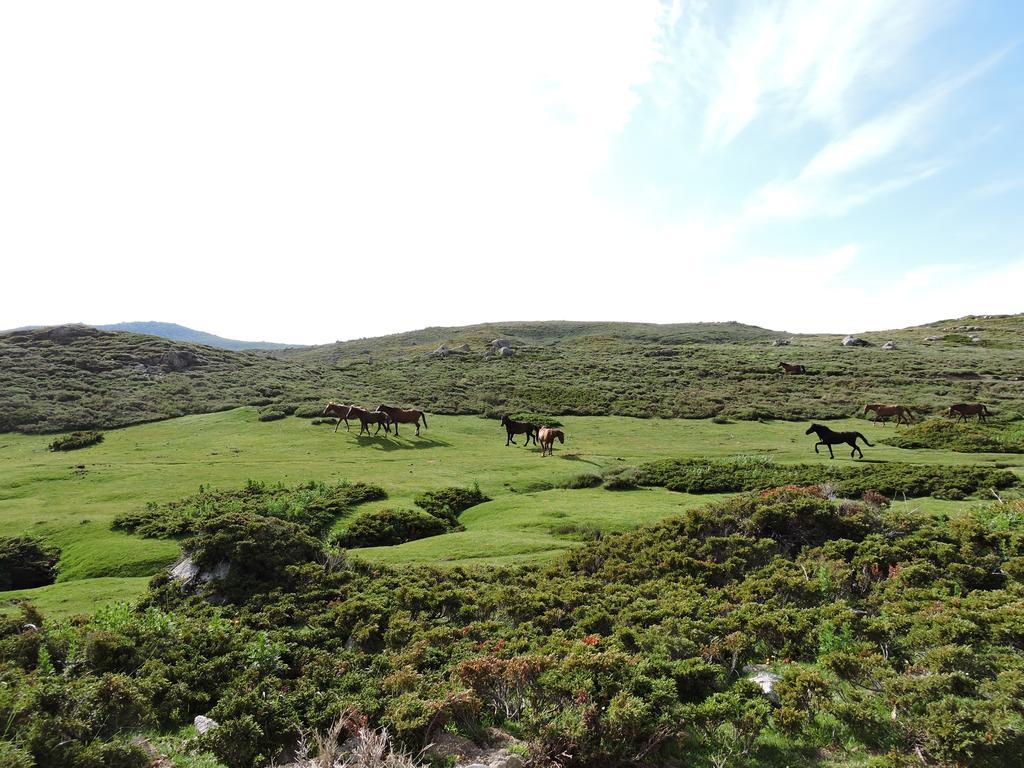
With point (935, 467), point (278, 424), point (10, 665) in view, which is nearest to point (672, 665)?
point (10, 665)

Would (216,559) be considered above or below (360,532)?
above

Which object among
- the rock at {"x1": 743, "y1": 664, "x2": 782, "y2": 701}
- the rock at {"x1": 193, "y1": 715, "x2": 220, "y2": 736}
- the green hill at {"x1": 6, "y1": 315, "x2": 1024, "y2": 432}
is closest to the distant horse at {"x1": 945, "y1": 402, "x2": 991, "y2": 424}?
→ the green hill at {"x1": 6, "y1": 315, "x2": 1024, "y2": 432}

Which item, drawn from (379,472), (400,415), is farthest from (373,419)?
(379,472)

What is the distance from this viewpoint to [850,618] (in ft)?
28.6

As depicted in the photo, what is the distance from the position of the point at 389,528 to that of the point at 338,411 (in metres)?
25.7

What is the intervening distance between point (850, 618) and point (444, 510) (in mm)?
14616

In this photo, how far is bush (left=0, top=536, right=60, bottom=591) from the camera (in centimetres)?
1519

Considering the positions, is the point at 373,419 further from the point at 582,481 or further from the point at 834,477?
the point at 834,477

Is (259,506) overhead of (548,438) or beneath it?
overhead

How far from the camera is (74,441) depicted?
35094 millimetres

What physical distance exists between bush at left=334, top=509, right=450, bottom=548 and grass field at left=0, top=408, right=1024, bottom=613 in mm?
1302

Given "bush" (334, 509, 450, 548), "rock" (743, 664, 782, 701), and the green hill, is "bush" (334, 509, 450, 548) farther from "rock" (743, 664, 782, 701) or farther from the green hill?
the green hill

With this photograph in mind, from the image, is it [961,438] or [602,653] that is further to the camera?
[961,438]

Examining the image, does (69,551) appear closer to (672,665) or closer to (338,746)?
(338,746)
